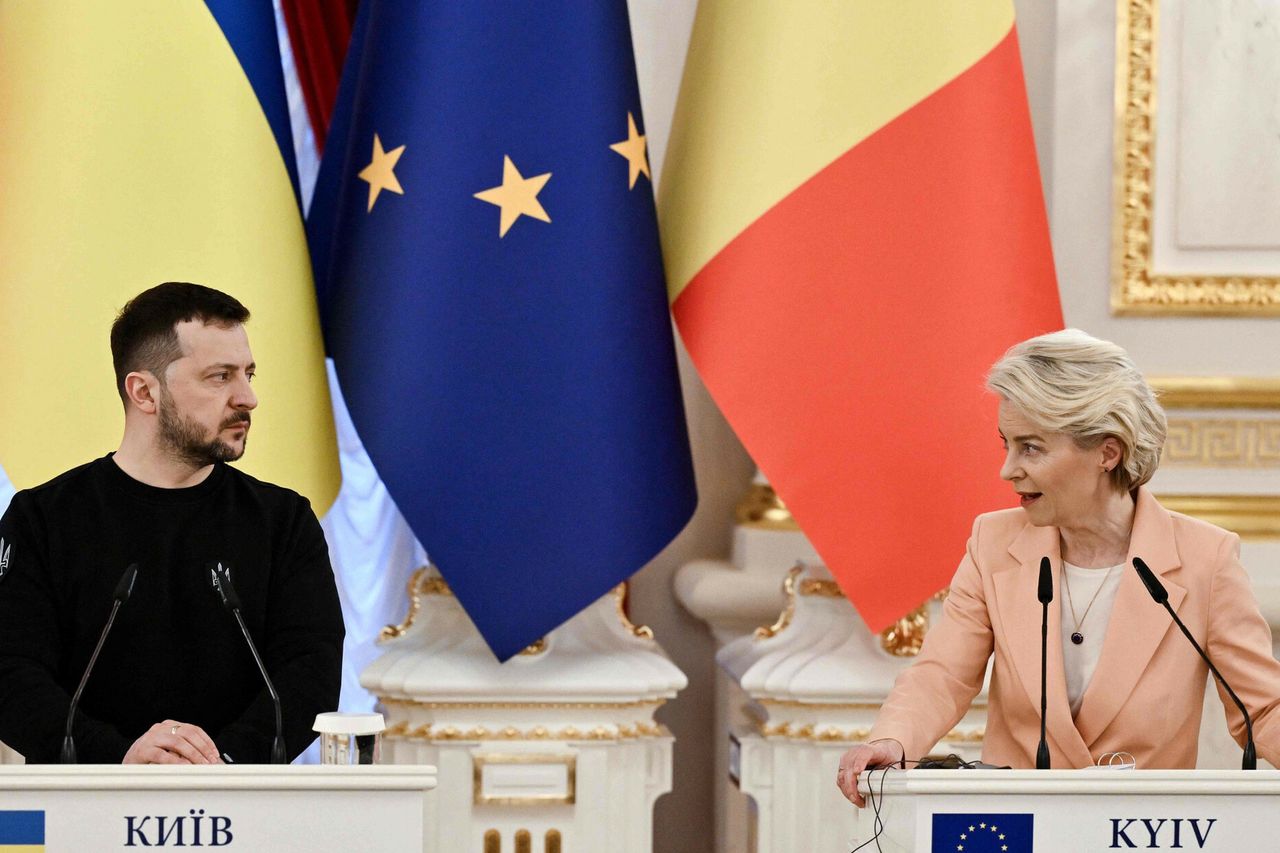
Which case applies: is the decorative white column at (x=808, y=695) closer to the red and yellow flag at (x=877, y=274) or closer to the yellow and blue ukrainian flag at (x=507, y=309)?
Answer: the red and yellow flag at (x=877, y=274)

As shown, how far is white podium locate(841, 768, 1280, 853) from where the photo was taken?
1874mm

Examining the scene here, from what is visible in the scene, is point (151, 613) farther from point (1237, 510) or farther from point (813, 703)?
point (1237, 510)

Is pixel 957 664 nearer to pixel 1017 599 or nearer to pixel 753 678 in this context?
pixel 1017 599

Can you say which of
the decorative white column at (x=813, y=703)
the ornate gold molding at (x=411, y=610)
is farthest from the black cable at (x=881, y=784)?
the ornate gold molding at (x=411, y=610)

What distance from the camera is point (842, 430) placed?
335 cm

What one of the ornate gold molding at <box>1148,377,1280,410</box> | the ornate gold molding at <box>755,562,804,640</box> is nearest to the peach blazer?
the ornate gold molding at <box>755,562,804,640</box>

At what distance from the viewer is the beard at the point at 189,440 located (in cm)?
238

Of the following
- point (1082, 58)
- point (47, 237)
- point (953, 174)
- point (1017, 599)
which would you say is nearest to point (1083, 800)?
point (1017, 599)

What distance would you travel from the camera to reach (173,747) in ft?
7.07

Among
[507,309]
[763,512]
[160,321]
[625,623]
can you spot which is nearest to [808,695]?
[625,623]

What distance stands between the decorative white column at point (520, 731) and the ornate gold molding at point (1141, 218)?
1.53 metres

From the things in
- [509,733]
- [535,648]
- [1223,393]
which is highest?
[1223,393]

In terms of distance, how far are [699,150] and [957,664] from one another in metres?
1.46

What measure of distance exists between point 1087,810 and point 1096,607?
0.60 meters
